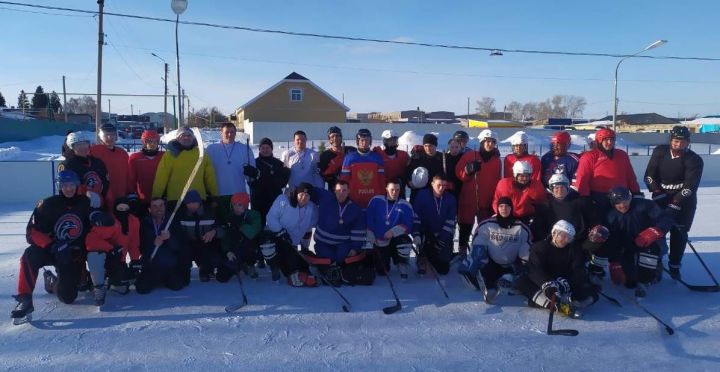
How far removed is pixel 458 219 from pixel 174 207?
288 centimetres

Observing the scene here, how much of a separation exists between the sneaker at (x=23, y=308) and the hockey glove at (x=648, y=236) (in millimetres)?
4763

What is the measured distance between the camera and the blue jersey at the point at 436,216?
4.65m

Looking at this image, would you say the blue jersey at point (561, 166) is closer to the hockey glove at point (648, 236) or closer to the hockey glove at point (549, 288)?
the hockey glove at point (648, 236)

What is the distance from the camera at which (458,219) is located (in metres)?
5.16

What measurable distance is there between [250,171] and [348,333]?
2228 mm

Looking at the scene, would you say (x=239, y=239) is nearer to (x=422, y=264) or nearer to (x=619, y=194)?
(x=422, y=264)

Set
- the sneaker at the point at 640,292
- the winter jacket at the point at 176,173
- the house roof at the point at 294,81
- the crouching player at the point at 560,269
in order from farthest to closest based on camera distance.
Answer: the house roof at the point at 294,81
the winter jacket at the point at 176,173
the sneaker at the point at 640,292
the crouching player at the point at 560,269

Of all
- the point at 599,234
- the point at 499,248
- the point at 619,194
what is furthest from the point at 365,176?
the point at 619,194

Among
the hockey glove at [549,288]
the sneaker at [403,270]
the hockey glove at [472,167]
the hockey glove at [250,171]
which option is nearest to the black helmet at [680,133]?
the hockey glove at [472,167]

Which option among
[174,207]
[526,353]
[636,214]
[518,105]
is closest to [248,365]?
[526,353]

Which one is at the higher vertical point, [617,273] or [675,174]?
[675,174]

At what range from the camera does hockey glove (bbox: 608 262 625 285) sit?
4215 millimetres

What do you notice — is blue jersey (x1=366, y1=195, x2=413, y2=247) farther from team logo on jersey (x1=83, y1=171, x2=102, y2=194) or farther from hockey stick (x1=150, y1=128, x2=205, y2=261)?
team logo on jersey (x1=83, y1=171, x2=102, y2=194)

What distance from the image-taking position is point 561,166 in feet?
15.7
